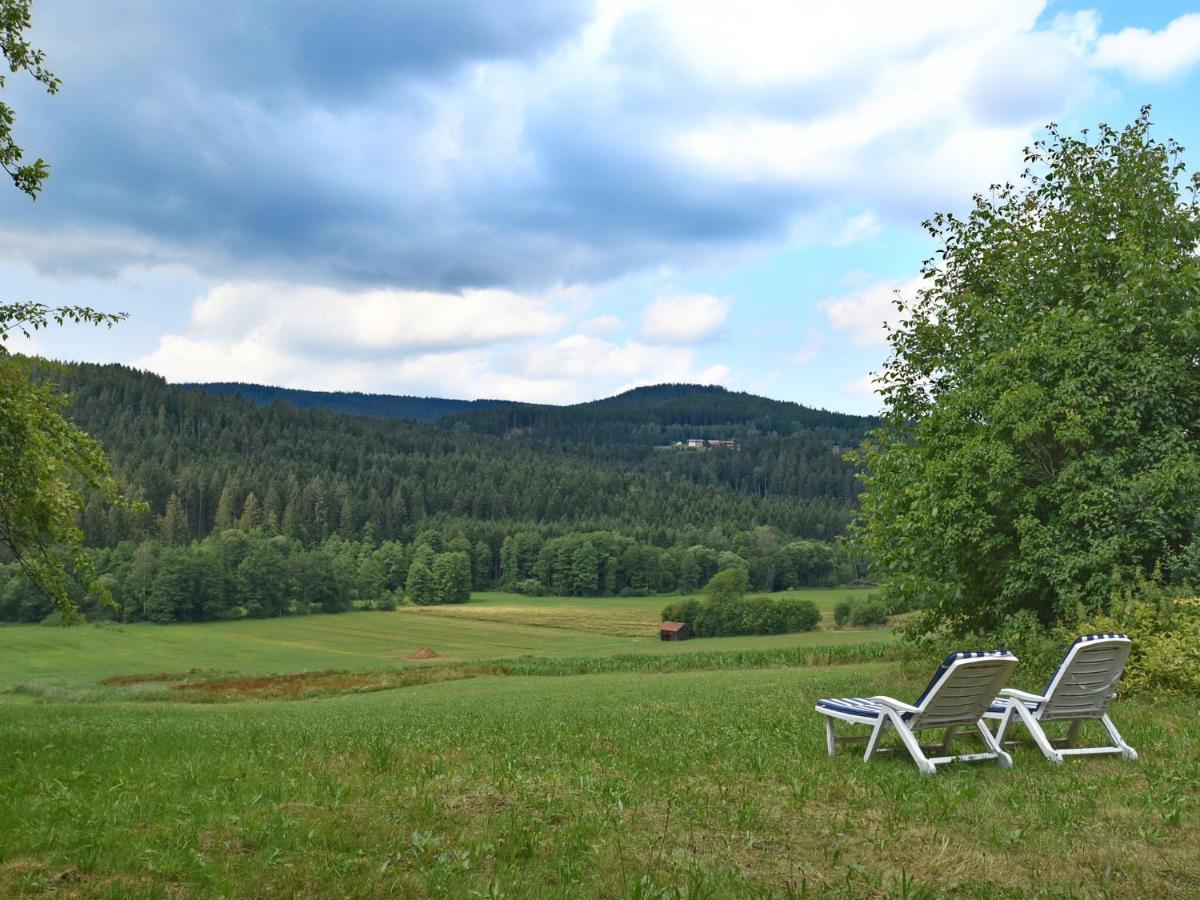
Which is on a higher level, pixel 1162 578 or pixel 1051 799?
pixel 1162 578

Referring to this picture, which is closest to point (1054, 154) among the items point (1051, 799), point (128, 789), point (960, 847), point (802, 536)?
point (1051, 799)

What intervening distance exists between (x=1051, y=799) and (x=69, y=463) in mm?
12599

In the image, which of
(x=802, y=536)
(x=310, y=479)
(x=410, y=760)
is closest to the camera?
(x=410, y=760)

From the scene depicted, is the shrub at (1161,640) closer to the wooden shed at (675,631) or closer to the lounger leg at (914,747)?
the lounger leg at (914,747)

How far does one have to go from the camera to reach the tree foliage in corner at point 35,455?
37.8ft

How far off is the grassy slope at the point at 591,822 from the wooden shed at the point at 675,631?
79.6 m

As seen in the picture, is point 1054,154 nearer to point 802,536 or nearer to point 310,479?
point 802,536

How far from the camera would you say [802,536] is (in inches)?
6816

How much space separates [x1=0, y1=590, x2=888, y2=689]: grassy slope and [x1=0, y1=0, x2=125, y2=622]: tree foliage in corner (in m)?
42.2

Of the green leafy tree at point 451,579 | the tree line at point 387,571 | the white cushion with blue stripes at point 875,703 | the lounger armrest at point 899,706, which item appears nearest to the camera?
the white cushion with blue stripes at point 875,703

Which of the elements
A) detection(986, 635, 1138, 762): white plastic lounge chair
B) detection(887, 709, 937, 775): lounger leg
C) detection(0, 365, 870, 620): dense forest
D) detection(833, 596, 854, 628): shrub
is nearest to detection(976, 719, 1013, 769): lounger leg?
detection(986, 635, 1138, 762): white plastic lounge chair

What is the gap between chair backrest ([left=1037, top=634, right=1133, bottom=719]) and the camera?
902 cm

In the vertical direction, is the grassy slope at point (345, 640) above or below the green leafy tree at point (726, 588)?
below

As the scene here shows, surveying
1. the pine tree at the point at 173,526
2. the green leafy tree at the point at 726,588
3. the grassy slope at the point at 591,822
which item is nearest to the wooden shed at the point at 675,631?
the green leafy tree at the point at 726,588
